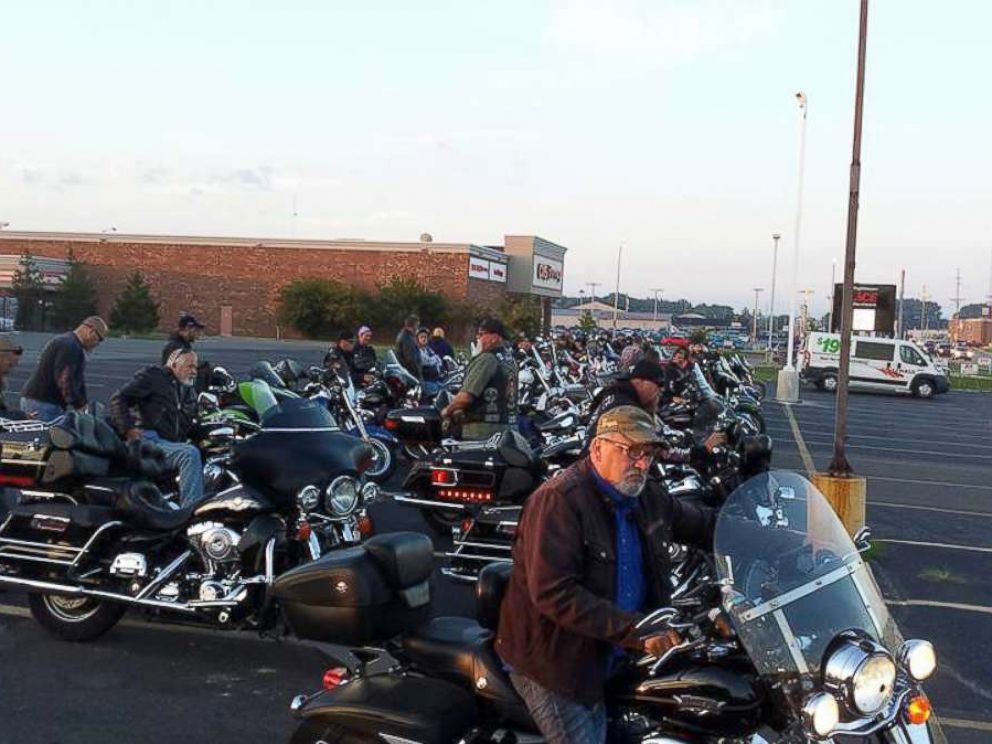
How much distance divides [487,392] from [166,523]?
→ 374 cm

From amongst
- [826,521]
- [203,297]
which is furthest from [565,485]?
[203,297]

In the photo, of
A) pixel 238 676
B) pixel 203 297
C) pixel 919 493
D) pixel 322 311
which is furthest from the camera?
pixel 203 297

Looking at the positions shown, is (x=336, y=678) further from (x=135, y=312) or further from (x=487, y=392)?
(x=135, y=312)

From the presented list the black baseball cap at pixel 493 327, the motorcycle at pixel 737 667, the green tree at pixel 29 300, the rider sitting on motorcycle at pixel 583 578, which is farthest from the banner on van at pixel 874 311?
the green tree at pixel 29 300

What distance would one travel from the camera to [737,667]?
3.15 m

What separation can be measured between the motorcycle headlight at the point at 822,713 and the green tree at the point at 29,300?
6236cm

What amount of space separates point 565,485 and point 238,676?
3438 millimetres

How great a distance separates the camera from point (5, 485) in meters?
6.64

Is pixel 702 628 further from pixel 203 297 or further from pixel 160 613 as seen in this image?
pixel 203 297

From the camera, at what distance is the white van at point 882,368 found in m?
36.3

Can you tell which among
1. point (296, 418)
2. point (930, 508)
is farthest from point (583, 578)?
point (930, 508)

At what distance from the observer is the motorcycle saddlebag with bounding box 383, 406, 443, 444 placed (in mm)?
11547

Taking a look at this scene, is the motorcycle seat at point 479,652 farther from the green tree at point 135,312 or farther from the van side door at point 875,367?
the green tree at point 135,312

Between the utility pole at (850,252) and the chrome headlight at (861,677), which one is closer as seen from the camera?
the chrome headlight at (861,677)
